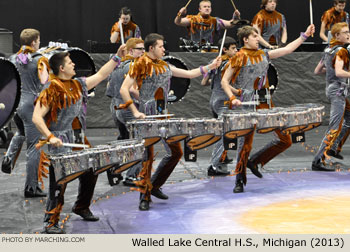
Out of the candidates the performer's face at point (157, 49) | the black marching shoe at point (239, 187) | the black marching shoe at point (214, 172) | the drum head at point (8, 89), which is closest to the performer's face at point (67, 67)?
the drum head at point (8, 89)

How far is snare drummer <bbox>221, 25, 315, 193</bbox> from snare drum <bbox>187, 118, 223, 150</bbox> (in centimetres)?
72

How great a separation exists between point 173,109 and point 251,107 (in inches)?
179

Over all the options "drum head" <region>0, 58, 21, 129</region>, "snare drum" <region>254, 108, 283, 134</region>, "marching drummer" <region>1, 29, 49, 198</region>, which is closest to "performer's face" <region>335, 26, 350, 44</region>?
"snare drum" <region>254, 108, 283, 134</region>

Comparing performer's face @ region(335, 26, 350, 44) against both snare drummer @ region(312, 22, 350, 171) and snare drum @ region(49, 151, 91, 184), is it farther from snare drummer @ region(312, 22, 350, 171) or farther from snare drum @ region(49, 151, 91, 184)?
snare drum @ region(49, 151, 91, 184)

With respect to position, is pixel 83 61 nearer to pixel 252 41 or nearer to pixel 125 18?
pixel 252 41

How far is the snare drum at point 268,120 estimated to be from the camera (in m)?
7.08

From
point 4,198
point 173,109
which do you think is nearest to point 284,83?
point 173,109

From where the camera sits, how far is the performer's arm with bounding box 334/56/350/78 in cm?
827

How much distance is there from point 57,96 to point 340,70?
3.93 metres

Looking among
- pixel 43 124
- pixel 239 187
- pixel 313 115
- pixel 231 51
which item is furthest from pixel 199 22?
pixel 43 124

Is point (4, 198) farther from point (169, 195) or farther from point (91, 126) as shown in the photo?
point (91, 126)

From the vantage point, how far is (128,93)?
264 inches

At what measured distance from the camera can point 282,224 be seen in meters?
6.09

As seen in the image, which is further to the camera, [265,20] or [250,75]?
[265,20]
